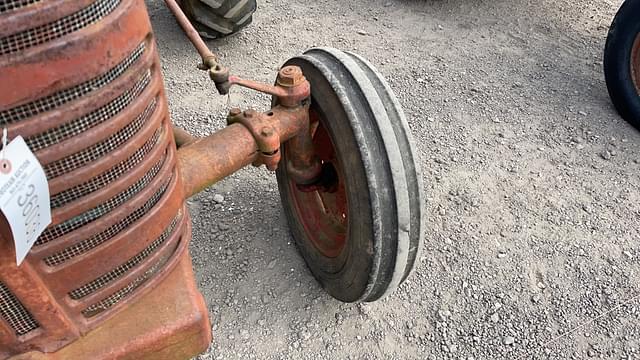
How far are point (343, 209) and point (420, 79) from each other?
140 centimetres

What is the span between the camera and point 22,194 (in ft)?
3.33

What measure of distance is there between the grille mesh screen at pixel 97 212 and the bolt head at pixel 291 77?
583 mm

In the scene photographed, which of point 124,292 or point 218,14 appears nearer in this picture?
point 124,292

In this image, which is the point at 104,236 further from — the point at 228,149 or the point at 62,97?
the point at 228,149

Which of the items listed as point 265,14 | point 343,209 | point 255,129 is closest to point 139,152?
point 255,129

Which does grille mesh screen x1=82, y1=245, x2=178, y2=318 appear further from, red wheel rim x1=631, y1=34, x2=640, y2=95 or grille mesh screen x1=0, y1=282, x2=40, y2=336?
red wheel rim x1=631, y1=34, x2=640, y2=95

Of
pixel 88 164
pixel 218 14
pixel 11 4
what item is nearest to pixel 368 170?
pixel 88 164

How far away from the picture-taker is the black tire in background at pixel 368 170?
1775 millimetres

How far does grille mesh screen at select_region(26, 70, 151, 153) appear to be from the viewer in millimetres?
1069

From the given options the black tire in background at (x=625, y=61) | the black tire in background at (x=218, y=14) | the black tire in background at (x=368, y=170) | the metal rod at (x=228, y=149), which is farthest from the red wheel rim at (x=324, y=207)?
the black tire in background at (x=625, y=61)

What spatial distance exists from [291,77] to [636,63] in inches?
75.4

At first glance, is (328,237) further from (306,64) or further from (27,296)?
(27,296)

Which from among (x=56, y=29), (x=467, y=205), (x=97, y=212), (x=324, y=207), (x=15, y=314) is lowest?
(x=467, y=205)

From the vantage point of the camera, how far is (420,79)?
337 centimetres
